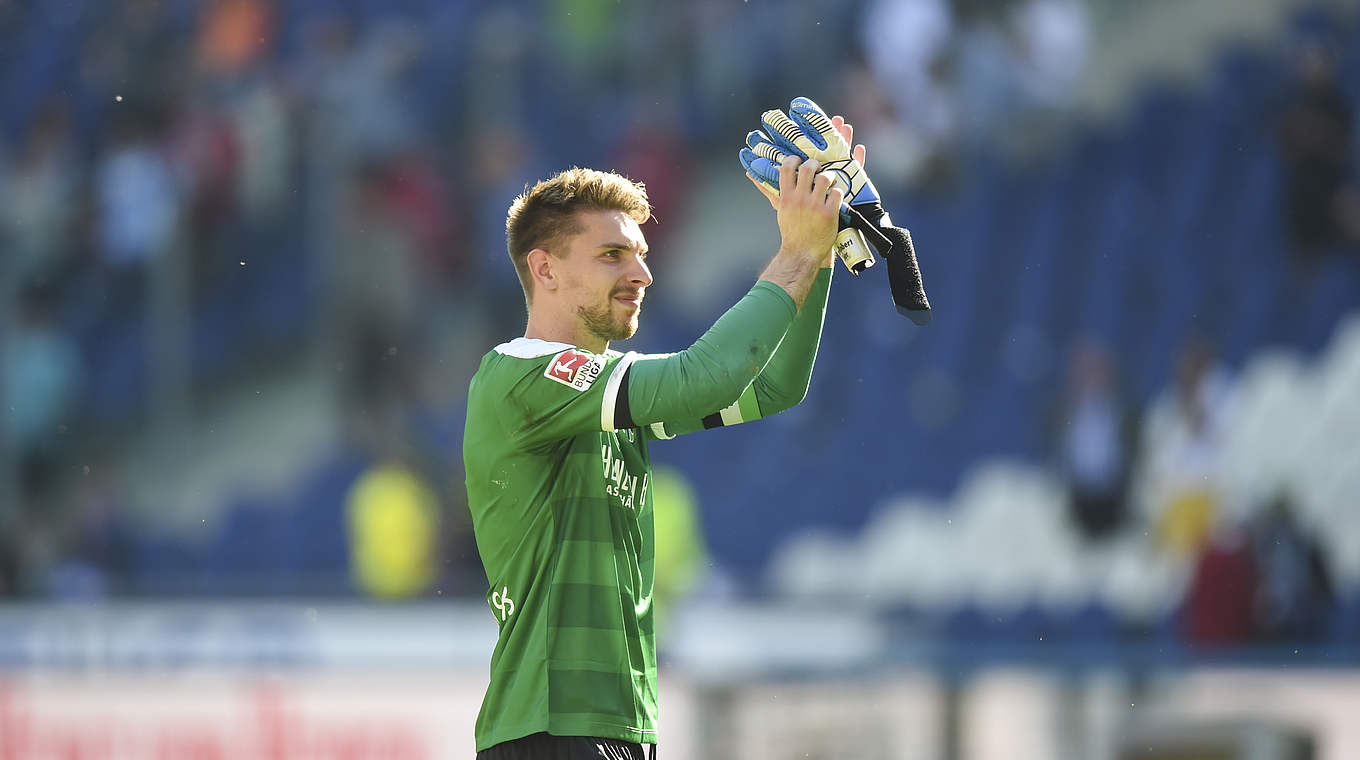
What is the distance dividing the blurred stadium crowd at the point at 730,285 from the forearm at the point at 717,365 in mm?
5797

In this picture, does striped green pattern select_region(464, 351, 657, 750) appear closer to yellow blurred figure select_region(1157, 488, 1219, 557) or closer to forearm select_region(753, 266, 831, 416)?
forearm select_region(753, 266, 831, 416)

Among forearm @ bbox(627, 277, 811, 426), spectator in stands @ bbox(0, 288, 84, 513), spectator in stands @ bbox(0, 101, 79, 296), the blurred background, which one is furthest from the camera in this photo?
spectator in stands @ bbox(0, 101, 79, 296)

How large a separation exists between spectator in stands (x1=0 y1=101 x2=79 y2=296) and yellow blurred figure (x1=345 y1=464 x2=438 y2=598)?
3097mm

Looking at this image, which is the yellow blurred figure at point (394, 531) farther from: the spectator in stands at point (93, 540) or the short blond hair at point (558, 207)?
the short blond hair at point (558, 207)

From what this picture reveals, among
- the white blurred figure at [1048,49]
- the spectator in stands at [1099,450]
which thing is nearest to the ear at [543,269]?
the spectator in stands at [1099,450]

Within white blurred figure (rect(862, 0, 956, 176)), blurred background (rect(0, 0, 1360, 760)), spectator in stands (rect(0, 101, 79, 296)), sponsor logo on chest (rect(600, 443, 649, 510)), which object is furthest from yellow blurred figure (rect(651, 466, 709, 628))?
sponsor logo on chest (rect(600, 443, 649, 510))

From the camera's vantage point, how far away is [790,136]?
3486 mm

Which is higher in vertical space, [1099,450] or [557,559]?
[1099,450]

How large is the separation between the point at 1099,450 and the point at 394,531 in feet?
12.6

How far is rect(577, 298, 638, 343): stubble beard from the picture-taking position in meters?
3.62

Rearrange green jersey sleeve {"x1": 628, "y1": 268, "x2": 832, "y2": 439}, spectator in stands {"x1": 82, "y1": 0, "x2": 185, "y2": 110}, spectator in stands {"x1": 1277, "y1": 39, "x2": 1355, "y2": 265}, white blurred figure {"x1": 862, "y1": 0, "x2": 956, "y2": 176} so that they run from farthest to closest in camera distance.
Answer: spectator in stands {"x1": 82, "y1": 0, "x2": 185, "y2": 110} → white blurred figure {"x1": 862, "y1": 0, "x2": 956, "y2": 176} → spectator in stands {"x1": 1277, "y1": 39, "x2": 1355, "y2": 265} → green jersey sleeve {"x1": 628, "y1": 268, "x2": 832, "y2": 439}

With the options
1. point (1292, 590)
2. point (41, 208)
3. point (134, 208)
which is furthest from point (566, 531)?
point (41, 208)

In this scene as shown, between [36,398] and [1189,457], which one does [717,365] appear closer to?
[1189,457]

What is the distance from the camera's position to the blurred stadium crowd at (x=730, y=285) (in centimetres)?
962
